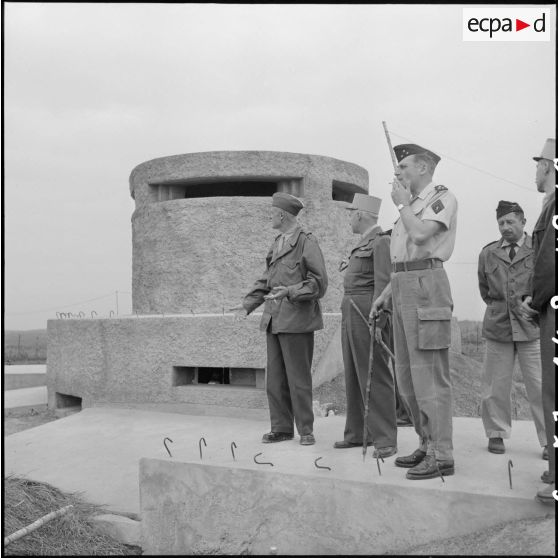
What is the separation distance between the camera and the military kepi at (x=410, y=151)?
3258mm

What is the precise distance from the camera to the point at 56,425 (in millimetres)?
6141

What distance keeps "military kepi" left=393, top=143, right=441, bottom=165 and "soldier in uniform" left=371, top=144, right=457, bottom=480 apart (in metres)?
0.01

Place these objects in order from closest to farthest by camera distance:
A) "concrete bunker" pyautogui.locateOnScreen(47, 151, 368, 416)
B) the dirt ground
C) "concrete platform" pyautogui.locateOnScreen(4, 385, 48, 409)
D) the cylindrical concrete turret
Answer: "concrete bunker" pyautogui.locateOnScreen(47, 151, 368, 416) → the dirt ground → the cylindrical concrete turret → "concrete platform" pyautogui.locateOnScreen(4, 385, 48, 409)

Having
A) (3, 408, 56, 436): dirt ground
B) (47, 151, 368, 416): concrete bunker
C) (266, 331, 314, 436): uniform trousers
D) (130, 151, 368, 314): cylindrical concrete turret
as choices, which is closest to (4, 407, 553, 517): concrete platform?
(266, 331, 314, 436): uniform trousers

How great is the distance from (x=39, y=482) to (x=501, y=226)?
3.58 m

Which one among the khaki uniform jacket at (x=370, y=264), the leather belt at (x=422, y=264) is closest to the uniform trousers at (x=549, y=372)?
the leather belt at (x=422, y=264)

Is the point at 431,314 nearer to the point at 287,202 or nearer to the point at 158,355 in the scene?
the point at 287,202

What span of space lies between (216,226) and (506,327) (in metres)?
4.74

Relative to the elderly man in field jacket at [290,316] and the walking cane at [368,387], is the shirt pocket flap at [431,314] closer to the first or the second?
the walking cane at [368,387]

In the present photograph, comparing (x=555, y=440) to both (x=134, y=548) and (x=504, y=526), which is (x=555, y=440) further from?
(x=134, y=548)

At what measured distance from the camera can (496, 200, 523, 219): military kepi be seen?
3.91 m

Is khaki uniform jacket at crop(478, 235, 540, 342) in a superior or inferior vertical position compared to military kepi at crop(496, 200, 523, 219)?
inferior

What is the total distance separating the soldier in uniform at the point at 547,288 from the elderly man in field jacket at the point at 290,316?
150 centimetres

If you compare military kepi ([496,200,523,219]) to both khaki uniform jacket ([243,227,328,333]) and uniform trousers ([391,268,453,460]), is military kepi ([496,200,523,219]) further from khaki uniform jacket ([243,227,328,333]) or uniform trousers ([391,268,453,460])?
khaki uniform jacket ([243,227,328,333])
